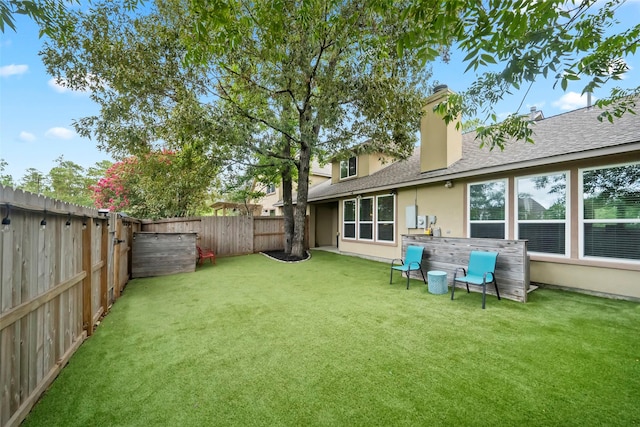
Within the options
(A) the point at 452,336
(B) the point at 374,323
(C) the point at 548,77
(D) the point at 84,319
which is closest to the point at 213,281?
(D) the point at 84,319

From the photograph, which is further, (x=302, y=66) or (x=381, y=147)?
(x=381, y=147)

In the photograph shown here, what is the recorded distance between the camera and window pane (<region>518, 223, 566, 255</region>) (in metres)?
5.41

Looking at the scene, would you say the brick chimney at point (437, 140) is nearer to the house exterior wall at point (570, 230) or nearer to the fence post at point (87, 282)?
the house exterior wall at point (570, 230)

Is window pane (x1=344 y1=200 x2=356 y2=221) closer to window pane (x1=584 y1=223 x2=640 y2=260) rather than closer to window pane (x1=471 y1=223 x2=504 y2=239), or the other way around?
window pane (x1=471 y1=223 x2=504 y2=239)

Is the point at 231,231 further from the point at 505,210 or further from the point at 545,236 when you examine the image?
the point at 545,236

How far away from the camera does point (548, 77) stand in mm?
2289

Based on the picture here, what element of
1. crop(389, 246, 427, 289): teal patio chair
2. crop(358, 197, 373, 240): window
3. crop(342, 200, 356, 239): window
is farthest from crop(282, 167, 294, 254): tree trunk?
crop(389, 246, 427, 289): teal patio chair

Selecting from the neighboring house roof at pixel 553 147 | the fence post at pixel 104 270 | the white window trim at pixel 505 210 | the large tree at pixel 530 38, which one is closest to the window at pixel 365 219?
the neighboring house roof at pixel 553 147

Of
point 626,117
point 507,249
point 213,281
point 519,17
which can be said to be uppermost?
point 626,117

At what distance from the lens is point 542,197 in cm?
567

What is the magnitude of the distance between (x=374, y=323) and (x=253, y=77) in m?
7.77

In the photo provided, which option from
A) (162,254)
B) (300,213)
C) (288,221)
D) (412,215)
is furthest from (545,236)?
(162,254)

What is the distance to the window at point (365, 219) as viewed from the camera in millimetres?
10111

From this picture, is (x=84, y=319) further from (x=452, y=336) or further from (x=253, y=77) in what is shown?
(x=253, y=77)
